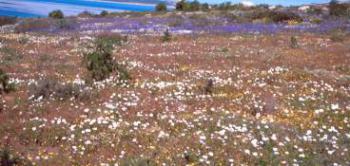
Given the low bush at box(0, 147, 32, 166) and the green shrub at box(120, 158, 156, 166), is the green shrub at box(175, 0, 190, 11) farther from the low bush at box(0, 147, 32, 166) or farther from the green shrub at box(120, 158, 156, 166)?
the low bush at box(0, 147, 32, 166)

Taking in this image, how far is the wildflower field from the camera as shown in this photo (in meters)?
11.5

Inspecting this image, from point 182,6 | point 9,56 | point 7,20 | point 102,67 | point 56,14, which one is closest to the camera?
point 102,67

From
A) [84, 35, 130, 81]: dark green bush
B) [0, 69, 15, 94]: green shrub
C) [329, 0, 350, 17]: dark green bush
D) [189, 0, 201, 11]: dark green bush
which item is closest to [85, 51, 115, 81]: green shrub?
[84, 35, 130, 81]: dark green bush

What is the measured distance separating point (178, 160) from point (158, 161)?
450 millimetres

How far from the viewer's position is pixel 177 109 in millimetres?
14789

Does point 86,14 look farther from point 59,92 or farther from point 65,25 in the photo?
point 59,92

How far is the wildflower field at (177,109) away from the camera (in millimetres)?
11469

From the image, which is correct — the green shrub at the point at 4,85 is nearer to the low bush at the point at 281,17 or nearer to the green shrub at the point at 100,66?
the green shrub at the point at 100,66

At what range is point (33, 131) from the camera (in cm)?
1239

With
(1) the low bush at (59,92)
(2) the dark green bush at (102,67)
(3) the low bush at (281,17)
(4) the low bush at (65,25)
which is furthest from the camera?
(3) the low bush at (281,17)

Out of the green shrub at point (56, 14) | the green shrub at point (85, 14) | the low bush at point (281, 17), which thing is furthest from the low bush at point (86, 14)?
the low bush at point (281, 17)

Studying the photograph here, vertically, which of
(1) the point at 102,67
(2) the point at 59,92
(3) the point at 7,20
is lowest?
(3) the point at 7,20

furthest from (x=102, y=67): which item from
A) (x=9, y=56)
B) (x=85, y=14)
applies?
(x=85, y=14)

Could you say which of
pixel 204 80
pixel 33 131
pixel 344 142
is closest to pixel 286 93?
pixel 204 80
